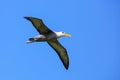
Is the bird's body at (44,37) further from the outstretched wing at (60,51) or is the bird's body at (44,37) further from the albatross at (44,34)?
the outstretched wing at (60,51)

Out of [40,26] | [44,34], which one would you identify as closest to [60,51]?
[44,34]

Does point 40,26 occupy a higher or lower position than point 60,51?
higher

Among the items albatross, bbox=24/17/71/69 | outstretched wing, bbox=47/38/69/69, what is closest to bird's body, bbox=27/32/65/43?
albatross, bbox=24/17/71/69

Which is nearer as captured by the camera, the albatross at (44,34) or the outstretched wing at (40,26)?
the albatross at (44,34)

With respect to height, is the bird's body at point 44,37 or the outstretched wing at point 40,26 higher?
the outstretched wing at point 40,26

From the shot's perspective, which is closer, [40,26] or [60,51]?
[40,26]

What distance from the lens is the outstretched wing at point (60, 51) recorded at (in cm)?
4345

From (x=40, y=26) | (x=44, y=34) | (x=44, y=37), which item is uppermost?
(x=40, y=26)

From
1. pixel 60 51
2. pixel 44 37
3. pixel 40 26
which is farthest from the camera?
pixel 60 51

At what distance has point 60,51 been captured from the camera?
4409 cm

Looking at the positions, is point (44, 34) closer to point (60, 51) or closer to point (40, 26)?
point (40, 26)

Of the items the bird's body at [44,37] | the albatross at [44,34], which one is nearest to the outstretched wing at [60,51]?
the albatross at [44,34]

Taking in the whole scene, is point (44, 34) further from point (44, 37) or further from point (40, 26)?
point (40, 26)

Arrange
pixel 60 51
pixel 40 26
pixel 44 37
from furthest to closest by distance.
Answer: pixel 60 51
pixel 40 26
pixel 44 37
